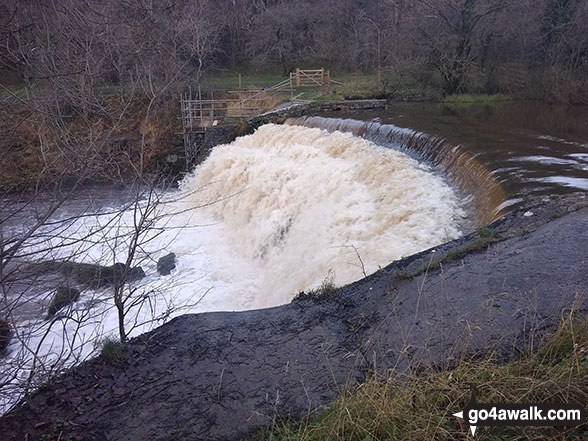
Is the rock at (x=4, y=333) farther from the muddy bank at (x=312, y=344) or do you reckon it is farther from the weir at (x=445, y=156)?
the weir at (x=445, y=156)

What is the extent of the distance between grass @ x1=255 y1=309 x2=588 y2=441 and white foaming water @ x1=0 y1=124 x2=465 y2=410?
2556 millimetres

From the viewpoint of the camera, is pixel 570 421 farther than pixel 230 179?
No

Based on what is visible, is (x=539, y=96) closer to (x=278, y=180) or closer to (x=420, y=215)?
(x=278, y=180)

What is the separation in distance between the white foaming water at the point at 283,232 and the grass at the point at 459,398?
256 cm

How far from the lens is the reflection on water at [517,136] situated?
750cm

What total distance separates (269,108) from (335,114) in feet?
12.3

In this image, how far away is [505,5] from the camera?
63.6ft

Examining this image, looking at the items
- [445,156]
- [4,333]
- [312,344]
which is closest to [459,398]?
[312,344]

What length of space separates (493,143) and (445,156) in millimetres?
1650

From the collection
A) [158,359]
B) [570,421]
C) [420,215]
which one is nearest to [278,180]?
[420,215]

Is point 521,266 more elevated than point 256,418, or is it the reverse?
point 521,266

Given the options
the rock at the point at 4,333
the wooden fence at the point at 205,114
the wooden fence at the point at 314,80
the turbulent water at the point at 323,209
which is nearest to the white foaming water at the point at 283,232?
the turbulent water at the point at 323,209

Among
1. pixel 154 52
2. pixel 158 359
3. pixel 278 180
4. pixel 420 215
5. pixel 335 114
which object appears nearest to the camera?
pixel 158 359

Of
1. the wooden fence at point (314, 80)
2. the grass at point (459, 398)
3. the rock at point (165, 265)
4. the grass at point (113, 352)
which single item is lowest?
the rock at point (165, 265)
